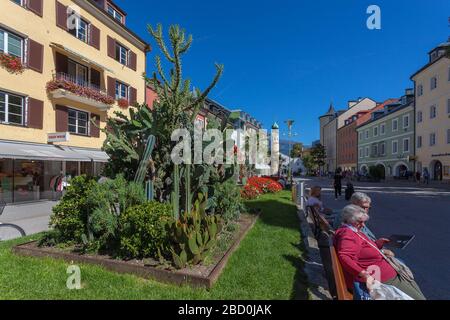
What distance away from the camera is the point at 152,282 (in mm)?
3971

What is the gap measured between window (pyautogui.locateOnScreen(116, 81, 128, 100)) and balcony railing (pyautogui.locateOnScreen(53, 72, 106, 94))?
7.30ft

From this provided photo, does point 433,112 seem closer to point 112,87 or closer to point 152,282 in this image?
point 112,87

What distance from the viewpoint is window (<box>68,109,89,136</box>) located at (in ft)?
58.4

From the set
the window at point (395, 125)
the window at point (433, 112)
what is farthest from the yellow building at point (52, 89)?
the window at point (395, 125)

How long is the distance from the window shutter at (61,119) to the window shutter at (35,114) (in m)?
1.01

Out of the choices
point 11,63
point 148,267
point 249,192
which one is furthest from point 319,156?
point 148,267

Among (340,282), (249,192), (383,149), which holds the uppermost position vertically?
(383,149)

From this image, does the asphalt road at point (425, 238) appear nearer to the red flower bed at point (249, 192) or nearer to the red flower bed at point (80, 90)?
the red flower bed at point (249, 192)

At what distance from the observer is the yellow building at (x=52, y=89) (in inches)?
537

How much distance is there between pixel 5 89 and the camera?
13.4 metres

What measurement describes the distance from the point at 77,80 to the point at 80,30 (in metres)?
3.29

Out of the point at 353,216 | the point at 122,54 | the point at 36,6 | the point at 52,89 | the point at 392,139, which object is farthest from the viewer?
the point at 392,139

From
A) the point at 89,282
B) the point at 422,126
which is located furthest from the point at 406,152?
the point at 89,282
